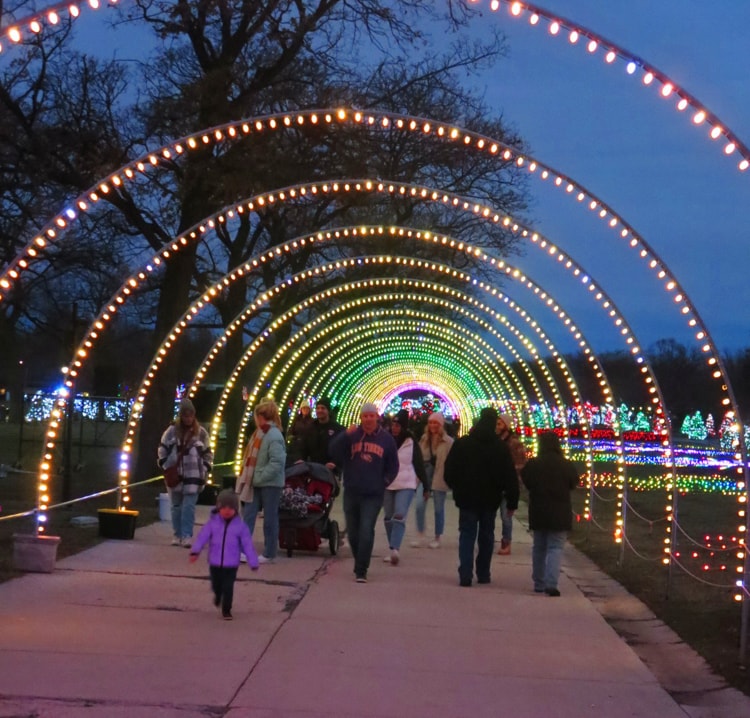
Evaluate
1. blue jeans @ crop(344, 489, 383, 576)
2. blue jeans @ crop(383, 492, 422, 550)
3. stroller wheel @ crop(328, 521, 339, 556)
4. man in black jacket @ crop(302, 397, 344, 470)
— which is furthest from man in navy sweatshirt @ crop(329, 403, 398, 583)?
man in black jacket @ crop(302, 397, 344, 470)

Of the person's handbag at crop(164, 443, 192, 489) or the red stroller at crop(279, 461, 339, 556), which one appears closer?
the red stroller at crop(279, 461, 339, 556)

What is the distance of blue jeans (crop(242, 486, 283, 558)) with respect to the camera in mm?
13695

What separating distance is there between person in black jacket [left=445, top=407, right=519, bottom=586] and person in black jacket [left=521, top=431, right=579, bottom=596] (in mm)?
352

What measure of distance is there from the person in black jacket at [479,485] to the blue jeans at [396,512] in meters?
1.60

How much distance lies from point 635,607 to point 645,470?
104 ft

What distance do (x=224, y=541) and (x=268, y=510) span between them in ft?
12.9

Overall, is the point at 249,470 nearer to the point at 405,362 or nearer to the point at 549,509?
the point at 549,509

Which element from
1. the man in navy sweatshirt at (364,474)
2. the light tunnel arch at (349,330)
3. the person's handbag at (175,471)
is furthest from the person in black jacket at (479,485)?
the light tunnel arch at (349,330)

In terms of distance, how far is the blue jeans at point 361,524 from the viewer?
1257cm

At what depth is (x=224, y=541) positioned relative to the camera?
9.86 meters

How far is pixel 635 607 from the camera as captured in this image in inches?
474

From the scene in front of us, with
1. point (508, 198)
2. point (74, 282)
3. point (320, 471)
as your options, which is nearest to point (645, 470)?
point (508, 198)

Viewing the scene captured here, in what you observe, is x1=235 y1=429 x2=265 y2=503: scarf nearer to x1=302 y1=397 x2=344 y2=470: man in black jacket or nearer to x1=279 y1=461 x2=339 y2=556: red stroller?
x1=279 y1=461 x2=339 y2=556: red stroller

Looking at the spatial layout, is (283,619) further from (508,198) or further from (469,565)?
(508,198)
